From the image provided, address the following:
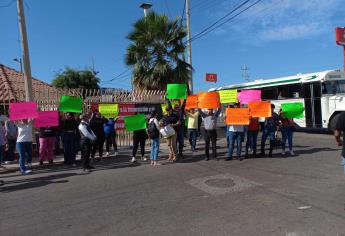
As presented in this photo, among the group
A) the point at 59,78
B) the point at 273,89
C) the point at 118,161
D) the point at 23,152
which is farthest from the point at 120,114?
the point at 59,78

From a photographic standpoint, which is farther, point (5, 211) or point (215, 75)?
point (215, 75)

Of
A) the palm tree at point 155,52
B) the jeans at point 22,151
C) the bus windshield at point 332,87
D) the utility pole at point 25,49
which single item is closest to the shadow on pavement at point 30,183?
the jeans at point 22,151

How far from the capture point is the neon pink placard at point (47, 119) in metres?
11.3

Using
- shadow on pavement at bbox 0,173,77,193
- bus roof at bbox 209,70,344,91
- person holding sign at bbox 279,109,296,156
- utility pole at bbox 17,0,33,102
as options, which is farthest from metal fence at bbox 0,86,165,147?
bus roof at bbox 209,70,344,91

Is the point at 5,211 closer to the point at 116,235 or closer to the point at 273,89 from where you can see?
the point at 116,235

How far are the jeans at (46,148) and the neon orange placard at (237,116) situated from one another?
5.57 metres

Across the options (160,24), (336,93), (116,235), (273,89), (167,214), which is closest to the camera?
(116,235)

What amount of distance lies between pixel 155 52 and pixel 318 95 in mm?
8588

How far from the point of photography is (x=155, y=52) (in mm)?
19656

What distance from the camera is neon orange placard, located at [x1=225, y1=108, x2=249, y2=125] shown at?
10.9 m

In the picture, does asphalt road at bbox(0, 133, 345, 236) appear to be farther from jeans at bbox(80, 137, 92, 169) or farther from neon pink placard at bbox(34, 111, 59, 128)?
neon pink placard at bbox(34, 111, 59, 128)

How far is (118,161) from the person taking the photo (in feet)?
39.4

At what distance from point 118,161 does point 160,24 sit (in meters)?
10.0

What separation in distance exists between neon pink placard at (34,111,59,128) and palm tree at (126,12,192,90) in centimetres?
806
